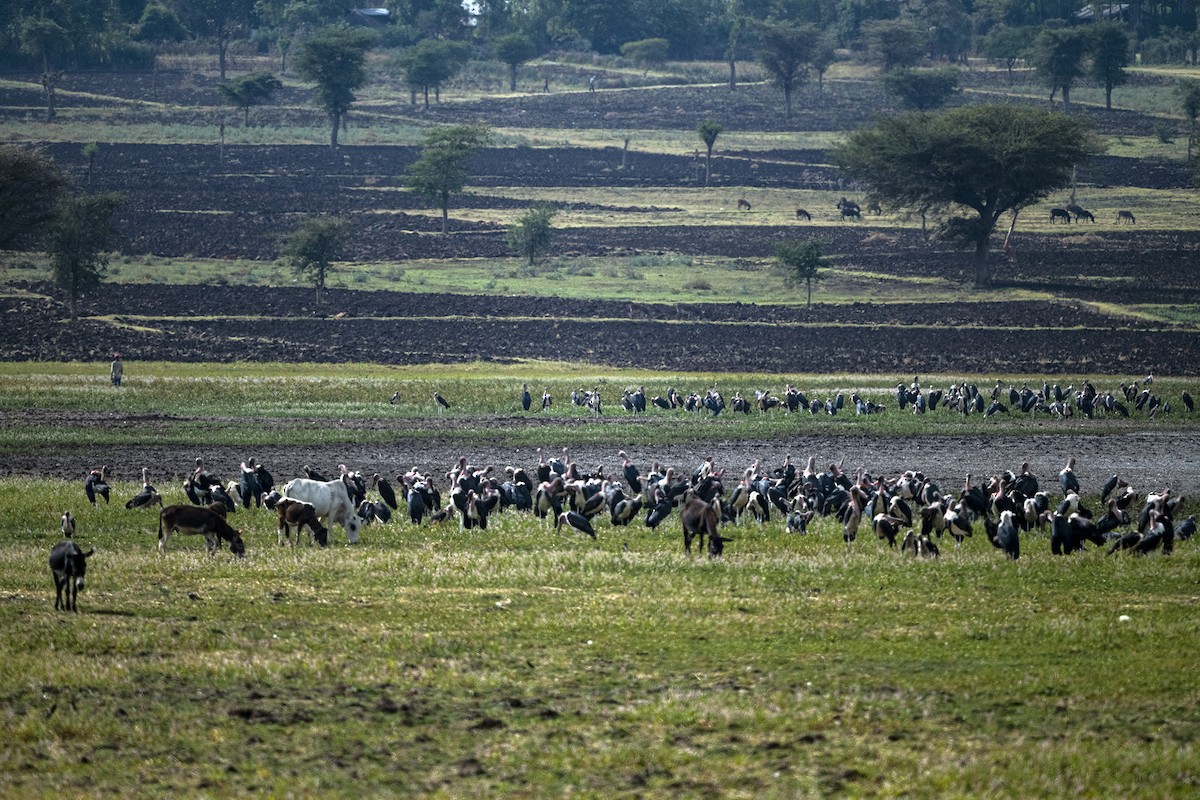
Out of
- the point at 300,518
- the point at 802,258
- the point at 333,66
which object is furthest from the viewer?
the point at 333,66

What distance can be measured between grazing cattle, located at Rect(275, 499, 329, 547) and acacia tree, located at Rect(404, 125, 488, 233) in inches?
3112

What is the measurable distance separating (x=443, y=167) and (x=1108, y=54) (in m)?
73.9

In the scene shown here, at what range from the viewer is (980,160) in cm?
8450

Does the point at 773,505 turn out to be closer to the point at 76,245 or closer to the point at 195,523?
the point at 195,523

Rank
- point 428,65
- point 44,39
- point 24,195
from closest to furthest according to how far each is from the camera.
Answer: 1. point 24,195
2. point 428,65
3. point 44,39

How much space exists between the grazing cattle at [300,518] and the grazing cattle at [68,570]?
18.2 ft

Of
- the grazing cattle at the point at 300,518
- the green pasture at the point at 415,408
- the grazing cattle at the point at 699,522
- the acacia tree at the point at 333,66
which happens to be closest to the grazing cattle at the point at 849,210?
the acacia tree at the point at 333,66

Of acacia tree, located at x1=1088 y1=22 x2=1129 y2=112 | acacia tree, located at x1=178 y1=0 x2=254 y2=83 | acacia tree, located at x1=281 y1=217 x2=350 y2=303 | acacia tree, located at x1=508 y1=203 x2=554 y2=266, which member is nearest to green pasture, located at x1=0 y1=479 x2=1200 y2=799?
acacia tree, located at x1=281 y1=217 x2=350 y2=303

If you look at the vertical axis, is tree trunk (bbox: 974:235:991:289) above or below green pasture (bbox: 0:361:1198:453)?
above

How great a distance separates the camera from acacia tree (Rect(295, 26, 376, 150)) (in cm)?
12625

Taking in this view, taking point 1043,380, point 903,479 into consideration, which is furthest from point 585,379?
point 903,479

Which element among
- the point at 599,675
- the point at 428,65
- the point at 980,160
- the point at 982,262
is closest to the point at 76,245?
the point at 982,262

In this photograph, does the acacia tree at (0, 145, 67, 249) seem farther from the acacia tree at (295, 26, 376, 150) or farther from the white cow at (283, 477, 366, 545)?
the acacia tree at (295, 26, 376, 150)

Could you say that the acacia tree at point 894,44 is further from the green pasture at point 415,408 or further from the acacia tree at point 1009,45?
the green pasture at point 415,408
